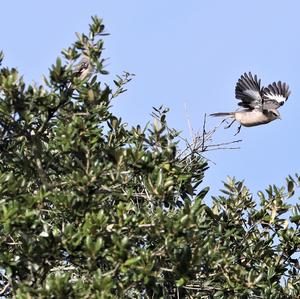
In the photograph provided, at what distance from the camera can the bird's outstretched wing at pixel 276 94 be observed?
14194 mm

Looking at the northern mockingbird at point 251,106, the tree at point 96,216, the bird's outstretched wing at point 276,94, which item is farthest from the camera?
the bird's outstretched wing at point 276,94

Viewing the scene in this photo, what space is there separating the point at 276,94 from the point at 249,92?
2.87 feet

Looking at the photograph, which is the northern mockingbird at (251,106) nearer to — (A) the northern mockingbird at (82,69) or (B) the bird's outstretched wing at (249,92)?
(B) the bird's outstretched wing at (249,92)

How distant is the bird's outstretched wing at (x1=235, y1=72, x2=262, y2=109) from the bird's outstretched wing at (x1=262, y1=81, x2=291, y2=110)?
0.96 ft

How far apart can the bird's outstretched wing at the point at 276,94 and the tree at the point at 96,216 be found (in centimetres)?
407

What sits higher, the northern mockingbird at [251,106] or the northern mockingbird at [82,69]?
the northern mockingbird at [251,106]

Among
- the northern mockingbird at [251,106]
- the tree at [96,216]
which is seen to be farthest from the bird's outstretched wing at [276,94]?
the tree at [96,216]

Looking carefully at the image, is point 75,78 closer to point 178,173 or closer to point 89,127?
point 89,127

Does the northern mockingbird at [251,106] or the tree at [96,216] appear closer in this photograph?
the tree at [96,216]

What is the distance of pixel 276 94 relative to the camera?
573 inches

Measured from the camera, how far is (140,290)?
9055 millimetres

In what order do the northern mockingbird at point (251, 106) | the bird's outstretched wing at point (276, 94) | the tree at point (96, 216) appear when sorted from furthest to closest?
1. the bird's outstretched wing at point (276, 94)
2. the northern mockingbird at point (251, 106)
3. the tree at point (96, 216)

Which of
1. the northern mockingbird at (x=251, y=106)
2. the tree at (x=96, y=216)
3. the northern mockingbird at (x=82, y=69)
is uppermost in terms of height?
the northern mockingbird at (x=251, y=106)

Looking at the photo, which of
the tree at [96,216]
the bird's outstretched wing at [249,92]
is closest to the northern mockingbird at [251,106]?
the bird's outstretched wing at [249,92]
